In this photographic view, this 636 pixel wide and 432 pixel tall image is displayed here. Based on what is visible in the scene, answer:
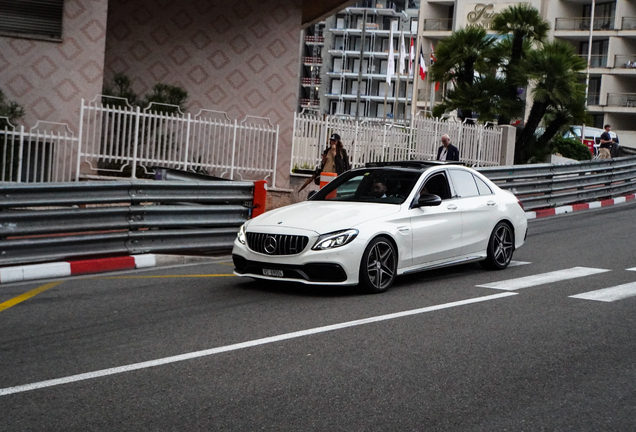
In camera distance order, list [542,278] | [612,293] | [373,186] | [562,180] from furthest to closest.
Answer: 1. [562,180]
2. [542,278]
3. [373,186]
4. [612,293]

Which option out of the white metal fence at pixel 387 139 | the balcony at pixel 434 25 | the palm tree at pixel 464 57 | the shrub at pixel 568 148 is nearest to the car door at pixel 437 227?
the white metal fence at pixel 387 139

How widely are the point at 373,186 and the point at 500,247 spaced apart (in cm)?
221

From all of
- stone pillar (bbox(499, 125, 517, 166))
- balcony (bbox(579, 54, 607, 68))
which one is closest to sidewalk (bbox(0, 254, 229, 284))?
stone pillar (bbox(499, 125, 517, 166))

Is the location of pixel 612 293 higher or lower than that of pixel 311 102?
lower

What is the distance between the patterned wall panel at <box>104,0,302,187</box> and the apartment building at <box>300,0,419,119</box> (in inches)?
3499

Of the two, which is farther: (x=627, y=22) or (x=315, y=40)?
(x=315, y=40)

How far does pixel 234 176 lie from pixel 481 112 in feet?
44.7

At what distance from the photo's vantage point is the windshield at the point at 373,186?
1014cm

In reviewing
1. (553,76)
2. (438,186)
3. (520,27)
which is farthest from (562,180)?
(438,186)

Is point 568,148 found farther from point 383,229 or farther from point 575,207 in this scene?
point 383,229

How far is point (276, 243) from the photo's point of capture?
360 inches

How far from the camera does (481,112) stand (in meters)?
29.9

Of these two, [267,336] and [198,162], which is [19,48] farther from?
[267,336]

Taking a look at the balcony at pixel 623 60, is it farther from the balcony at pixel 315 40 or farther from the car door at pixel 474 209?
the balcony at pixel 315 40
